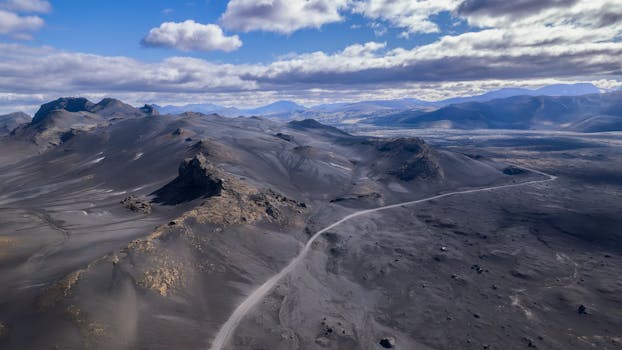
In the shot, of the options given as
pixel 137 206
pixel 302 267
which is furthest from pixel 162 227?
pixel 302 267

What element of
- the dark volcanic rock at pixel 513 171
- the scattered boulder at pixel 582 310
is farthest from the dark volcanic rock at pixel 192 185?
the dark volcanic rock at pixel 513 171

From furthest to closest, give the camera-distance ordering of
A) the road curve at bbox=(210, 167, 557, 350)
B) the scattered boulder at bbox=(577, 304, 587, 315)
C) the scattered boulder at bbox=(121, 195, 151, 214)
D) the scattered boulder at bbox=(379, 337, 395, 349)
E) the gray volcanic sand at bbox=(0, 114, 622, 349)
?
the scattered boulder at bbox=(121, 195, 151, 214)
the scattered boulder at bbox=(577, 304, 587, 315)
the scattered boulder at bbox=(379, 337, 395, 349)
the gray volcanic sand at bbox=(0, 114, 622, 349)
the road curve at bbox=(210, 167, 557, 350)

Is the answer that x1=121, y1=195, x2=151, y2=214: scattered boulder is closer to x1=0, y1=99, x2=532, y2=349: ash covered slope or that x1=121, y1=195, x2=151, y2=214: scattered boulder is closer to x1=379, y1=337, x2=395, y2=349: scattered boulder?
x1=0, y1=99, x2=532, y2=349: ash covered slope

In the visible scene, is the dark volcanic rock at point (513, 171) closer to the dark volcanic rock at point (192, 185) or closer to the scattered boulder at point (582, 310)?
the scattered boulder at point (582, 310)

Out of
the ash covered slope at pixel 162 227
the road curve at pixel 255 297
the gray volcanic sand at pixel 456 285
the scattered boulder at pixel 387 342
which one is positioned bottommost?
the gray volcanic sand at pixel 456 285

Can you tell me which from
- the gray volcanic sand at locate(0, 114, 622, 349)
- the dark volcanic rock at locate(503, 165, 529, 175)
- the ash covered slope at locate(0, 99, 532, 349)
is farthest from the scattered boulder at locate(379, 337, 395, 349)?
the dark volcanic rock at locate(503, 165, 529, 175)
